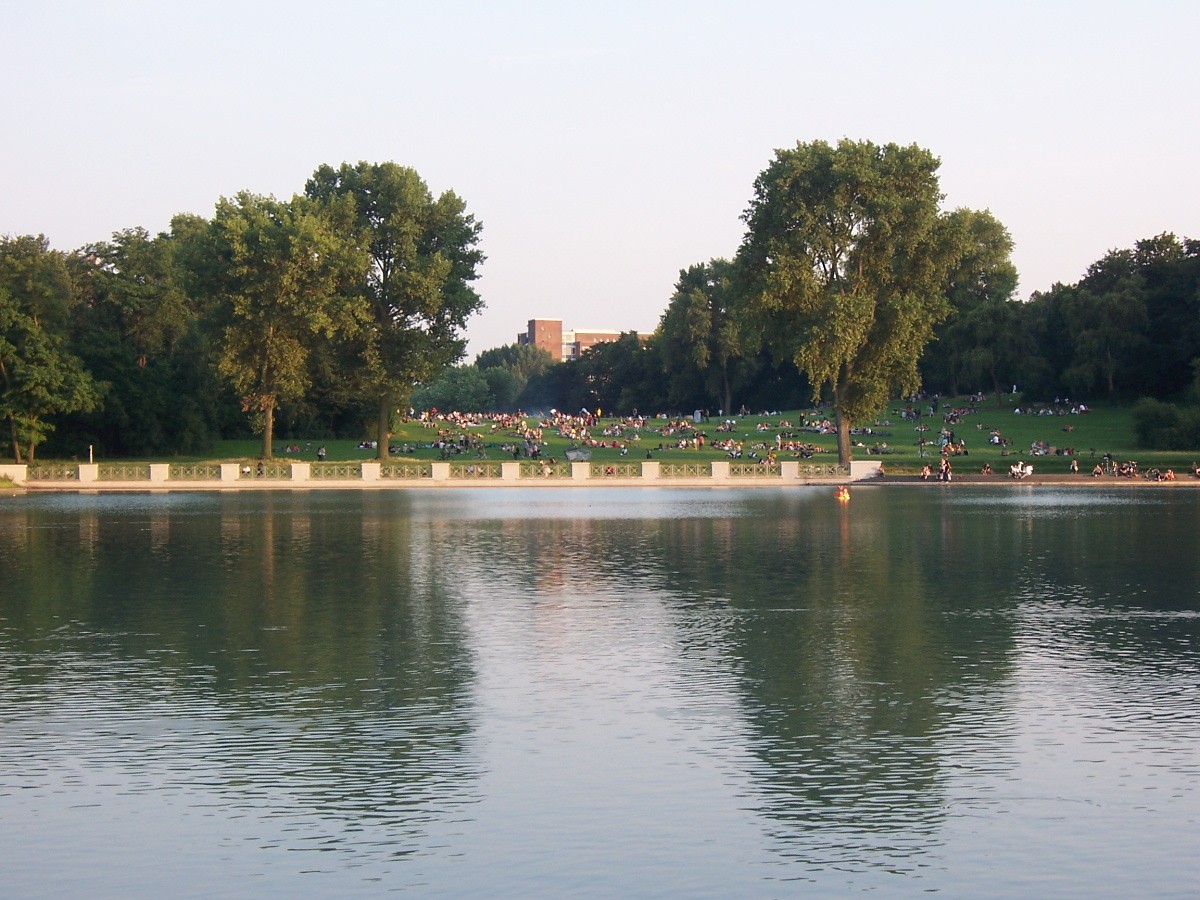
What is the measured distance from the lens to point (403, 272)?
280 ft

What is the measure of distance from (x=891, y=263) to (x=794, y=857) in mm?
74199

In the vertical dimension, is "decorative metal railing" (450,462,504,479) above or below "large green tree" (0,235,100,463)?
below

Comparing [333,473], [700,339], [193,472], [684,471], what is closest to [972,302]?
[700,339]

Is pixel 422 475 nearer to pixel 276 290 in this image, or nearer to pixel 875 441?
pixel 276 290

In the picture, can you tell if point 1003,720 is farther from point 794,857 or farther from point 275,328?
point 275,328

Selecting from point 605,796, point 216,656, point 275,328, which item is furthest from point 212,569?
point 275,328

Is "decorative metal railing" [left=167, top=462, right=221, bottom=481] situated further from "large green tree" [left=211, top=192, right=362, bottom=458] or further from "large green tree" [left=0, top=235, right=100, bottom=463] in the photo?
"large green tree" [left=0, top=235, right=100, bottom=463]

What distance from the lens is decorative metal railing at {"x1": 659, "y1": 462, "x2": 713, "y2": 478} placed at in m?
76.4

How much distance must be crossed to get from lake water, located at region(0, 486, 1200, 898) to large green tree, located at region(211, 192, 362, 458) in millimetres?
48882

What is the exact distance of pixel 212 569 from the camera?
30.9m

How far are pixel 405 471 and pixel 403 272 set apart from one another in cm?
1409

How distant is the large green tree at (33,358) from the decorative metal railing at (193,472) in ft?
43.5

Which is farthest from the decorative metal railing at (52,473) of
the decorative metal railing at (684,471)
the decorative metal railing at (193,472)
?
the decorative metal railing at (684,471)

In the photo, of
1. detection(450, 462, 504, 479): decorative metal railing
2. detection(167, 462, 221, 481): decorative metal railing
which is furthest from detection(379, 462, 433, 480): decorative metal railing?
detection(167, 462, 221, 481): decorative metal railing
